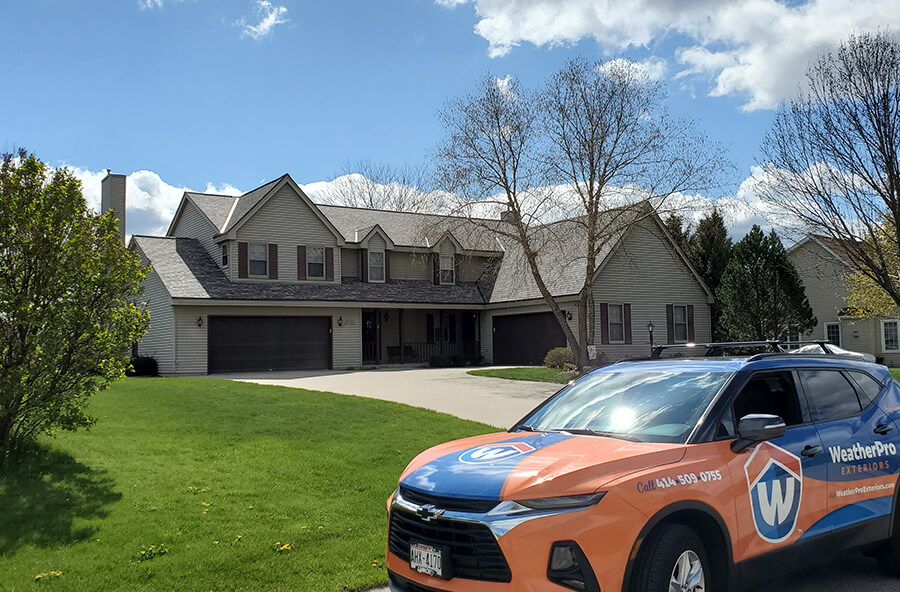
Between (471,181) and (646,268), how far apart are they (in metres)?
10.7

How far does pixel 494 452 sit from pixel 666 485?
1.02 metres

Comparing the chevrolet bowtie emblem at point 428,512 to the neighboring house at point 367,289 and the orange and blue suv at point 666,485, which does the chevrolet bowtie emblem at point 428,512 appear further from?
the neighboring house at point 367,289

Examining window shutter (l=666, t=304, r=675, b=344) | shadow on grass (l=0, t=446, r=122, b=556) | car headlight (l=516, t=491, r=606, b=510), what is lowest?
shadow on grass (l=0, t=446, r=122, b=556)

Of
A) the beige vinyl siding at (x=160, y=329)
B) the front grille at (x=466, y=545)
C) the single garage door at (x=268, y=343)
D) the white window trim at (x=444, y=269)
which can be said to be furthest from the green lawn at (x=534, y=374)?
the front grille at (x=466, y=545)

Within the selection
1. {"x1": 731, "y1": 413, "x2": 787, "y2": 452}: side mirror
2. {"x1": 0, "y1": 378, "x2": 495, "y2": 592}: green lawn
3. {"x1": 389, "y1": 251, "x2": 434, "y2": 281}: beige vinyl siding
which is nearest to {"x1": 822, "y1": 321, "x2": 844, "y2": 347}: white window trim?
{"x1": 389, "y1": 251, "x2": 434, "y2": 281}: beige vinyl siding

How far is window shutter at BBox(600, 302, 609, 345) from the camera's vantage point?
29.7 m

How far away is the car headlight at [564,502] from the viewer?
3707 mm

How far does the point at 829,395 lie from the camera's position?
209 inches

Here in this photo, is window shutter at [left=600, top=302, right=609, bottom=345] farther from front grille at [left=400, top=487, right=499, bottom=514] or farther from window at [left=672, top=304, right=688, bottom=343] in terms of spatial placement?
front grille at [left=400, top=487, right=499, bottom=514]

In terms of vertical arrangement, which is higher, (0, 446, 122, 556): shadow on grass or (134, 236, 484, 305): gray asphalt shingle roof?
(134, 236, 484, 305): gray asphalt shingle roof

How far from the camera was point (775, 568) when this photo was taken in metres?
4.52

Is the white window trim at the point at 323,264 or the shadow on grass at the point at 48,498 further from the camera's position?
the white window trim at the point at 323,264

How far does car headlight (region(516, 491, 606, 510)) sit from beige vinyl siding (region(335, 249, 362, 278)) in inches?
1102

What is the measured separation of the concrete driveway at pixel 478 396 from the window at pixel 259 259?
4.42 meters
